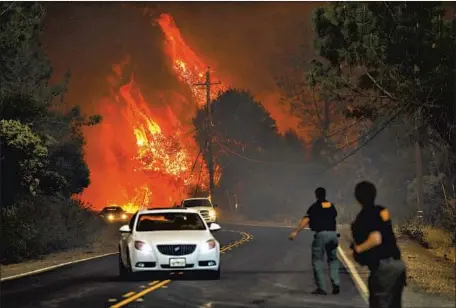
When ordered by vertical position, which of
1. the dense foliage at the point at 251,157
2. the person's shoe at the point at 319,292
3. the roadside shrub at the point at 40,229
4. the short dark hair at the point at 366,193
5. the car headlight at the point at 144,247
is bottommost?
the person's shoe at the point at 319,292

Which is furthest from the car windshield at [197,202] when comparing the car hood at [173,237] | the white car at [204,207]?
the car hood at [173,237]

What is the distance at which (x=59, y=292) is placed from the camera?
685 inches

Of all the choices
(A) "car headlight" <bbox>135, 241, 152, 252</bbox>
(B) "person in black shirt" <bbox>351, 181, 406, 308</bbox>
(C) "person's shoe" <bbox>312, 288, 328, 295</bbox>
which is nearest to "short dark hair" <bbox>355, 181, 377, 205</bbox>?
(B) "person in black shirt" <bbox>351, 181, 406, 308</bbox>

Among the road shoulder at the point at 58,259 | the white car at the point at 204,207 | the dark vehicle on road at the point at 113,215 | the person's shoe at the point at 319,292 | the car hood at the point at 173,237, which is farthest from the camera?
the dark vehicle on road at the point at 113,215

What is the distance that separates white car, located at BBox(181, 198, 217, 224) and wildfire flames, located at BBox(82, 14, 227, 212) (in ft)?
140

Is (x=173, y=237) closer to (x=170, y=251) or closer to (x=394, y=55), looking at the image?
(x=170, y=251)

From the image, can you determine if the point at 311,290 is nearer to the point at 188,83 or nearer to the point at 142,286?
the point at 142,286

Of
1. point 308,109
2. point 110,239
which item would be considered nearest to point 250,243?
point 110,239

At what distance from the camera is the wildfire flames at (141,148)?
98438 millimetres

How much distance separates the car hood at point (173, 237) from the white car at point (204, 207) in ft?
87.5

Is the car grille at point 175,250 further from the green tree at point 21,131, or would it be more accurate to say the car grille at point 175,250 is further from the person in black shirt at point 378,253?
the green tree at point 21,131

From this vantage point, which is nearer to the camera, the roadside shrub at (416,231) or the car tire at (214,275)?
the car tire at (214,275)

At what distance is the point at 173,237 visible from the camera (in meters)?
19.0

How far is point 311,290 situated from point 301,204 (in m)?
60.7
